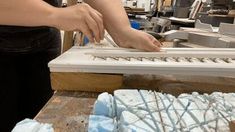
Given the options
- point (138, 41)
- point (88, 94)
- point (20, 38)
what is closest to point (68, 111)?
point (88, 94)

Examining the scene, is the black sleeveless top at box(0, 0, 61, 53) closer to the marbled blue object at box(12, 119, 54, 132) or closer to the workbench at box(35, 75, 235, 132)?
the workbench at box(35, 75, 235, 132)

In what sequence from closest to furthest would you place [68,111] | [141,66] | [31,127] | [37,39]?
[31,127]
[68,111]
[141,66]
[37,39]

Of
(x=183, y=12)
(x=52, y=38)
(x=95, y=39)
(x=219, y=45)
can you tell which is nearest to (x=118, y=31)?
(x=95, y=39)

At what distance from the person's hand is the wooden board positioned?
183mm

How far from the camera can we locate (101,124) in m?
0.43

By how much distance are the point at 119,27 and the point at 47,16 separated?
286 mm

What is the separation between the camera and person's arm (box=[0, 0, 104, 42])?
2.05ft

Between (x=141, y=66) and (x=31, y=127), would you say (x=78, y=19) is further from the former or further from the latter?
(x=31, y=127)

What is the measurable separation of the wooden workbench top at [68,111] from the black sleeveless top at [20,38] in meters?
0.35

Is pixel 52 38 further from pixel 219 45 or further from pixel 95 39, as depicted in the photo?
pixel 219 45

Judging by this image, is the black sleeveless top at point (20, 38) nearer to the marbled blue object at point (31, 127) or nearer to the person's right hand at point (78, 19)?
the person's right hand at point (78, 19)

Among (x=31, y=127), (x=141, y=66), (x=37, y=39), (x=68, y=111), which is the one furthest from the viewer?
(x=37, y=39)

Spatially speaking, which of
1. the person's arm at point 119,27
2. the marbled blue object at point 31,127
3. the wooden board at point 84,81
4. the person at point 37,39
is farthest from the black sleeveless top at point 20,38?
the marbled blue object at point 31,127

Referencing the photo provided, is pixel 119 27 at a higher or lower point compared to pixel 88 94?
higher
